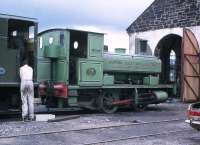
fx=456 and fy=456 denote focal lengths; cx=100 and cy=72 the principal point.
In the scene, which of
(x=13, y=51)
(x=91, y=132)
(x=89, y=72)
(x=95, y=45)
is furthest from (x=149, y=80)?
(x=91, y=132)

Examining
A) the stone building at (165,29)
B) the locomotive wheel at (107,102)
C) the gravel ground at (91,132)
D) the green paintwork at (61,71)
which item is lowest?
the gravel ground at (91,132)

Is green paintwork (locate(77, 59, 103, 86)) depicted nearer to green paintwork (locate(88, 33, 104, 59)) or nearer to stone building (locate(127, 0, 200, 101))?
green paintwork (locate(88, 33, 104, 59))

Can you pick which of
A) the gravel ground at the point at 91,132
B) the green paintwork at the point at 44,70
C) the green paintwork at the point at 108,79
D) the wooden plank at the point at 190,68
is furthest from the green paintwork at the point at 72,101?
the wooden plank at the point at 190,68

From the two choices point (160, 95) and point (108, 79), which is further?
point (160, 95)

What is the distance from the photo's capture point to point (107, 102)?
16.7 m

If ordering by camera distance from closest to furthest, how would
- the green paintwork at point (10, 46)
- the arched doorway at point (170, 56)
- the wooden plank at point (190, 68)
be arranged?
1. the green paintwork at point (10, 46)
2. the wooden plank at point (190, 68)
3. the arched doorway at point (170, 56)

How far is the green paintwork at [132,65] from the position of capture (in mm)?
16942

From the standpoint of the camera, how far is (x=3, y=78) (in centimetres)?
1336

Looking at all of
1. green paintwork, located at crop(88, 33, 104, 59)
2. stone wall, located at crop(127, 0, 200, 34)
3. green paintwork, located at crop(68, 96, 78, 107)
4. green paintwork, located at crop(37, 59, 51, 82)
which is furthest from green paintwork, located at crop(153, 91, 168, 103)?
stone wall, located at crop(127, 0, 200, 34)

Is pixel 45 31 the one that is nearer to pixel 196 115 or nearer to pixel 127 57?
pixel 127 57

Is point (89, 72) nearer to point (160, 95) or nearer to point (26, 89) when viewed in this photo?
point (26, 89)

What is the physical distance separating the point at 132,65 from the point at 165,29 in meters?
6.89

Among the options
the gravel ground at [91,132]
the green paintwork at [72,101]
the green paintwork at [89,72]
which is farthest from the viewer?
the green paintwork at [89,72]

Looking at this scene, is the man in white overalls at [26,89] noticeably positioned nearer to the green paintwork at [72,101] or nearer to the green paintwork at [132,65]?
Answer: the green paintwork at [72,101]
